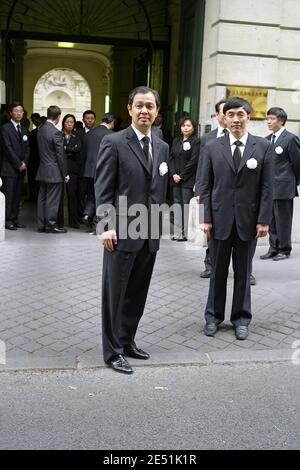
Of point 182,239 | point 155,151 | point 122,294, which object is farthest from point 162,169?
point 182,239

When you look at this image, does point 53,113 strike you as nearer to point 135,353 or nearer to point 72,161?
point 72,161

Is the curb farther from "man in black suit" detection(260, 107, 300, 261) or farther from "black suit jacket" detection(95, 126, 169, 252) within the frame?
"man in black suit" detection(260, 107, 300, 261)

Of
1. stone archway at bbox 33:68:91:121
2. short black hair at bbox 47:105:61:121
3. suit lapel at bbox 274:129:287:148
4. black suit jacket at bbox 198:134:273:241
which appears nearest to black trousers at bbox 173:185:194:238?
suit lapel at bbox 274:129:287:148

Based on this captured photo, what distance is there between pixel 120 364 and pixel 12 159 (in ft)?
20.0

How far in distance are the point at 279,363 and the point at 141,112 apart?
228 centimetres

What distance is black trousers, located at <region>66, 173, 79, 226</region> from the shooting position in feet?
34.3

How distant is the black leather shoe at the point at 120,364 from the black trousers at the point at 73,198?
6.15 meters

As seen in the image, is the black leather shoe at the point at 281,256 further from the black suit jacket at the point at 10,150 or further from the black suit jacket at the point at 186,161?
the black suit jacket at the point at 10,150

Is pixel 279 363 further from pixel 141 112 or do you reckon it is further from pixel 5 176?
pixel 5 176

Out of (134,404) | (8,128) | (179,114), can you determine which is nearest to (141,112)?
(134,404)

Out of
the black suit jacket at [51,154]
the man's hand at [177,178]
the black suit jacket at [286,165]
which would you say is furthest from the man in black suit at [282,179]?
the black suit jacket at [51,154]

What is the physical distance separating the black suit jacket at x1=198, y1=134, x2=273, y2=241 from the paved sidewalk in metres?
0.98

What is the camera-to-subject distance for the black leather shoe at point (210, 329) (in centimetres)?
532

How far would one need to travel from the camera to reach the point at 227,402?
400 cm
